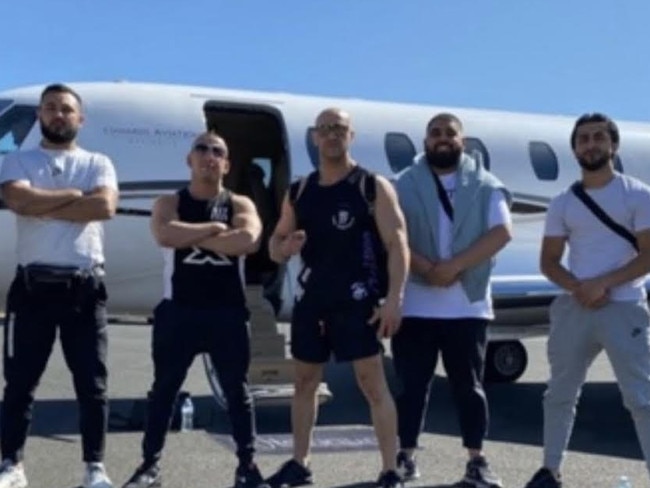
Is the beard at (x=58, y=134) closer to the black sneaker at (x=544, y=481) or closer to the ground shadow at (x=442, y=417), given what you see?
the ground shadow at (x=442, y=417)

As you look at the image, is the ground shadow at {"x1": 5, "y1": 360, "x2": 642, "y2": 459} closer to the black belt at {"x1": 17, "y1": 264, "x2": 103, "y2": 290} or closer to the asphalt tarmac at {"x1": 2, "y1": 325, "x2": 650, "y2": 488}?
the asphalt tarmac at {"x1": 2, "y1": 325, "x2": 650, "y2": 488}

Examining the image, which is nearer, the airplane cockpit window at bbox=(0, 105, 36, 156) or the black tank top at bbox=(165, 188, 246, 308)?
the black tank top at bbox=(165, 188, 246, 308)

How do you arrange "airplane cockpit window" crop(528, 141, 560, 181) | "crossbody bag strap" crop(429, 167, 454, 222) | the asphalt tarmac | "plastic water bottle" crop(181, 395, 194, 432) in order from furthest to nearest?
"airplane cockpit window" crop(528, 141, 560, 181), "plastic water bottle" crop(181, 395, 194, 432), the asphalt tarmac, "crossbody bag strap" crop(429, 167, 454, 222)

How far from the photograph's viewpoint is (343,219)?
20.2 ft

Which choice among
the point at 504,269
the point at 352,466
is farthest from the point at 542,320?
the point at 352,466

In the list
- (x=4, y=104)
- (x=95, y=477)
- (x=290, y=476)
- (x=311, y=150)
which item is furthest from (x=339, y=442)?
(x=4, y=104)

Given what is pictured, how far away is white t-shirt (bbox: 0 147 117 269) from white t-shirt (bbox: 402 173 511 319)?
1844mm

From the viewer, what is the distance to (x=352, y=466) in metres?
7.14

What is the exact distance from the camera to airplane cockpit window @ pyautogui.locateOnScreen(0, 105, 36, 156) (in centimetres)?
980

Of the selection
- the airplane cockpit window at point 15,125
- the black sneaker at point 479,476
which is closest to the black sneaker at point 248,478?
the black sneaker at point 479,476

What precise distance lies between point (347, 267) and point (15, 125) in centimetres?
494

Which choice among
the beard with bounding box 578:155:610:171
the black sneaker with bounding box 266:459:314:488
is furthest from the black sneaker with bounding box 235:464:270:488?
the beard with bounding box 578:155:610:171

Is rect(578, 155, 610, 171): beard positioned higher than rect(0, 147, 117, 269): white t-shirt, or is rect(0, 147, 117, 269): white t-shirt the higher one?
rect(578, 155, 610, 171): beard

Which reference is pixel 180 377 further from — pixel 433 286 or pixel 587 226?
pixel 587 226
